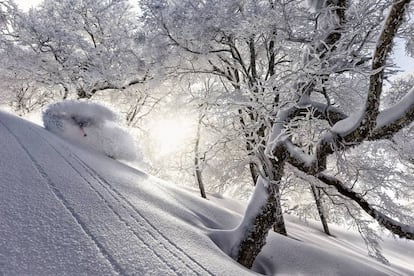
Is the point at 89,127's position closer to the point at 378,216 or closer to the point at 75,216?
the point at 75,216

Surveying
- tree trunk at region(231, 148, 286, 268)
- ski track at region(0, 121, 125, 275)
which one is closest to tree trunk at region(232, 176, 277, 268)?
tree trunk at region(231, 148, 286, 268)

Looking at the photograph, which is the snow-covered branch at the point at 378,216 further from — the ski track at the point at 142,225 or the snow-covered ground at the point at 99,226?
the ski track at the point at 142,225

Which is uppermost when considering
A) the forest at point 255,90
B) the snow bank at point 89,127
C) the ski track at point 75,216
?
the forest at point 255,90

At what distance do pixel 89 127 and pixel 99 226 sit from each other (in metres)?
3.88

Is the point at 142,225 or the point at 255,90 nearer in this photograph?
the point at 142,225

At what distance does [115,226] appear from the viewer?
9.06 ft

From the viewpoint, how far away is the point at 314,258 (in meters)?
4.83

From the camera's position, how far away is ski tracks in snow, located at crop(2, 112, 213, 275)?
2.32 meters

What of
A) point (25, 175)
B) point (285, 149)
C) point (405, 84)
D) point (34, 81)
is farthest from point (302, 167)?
point (34, 81)

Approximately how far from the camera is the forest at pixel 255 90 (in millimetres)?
3932

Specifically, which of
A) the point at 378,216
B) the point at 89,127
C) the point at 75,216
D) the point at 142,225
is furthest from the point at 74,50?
the point at 378,216

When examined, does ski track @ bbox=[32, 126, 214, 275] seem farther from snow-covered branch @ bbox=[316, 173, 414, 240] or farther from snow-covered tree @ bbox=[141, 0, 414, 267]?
snow-covered branch @ bbox=[316, 173, 414, 240]

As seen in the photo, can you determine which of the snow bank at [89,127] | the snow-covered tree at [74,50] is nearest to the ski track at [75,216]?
the snow bank at [89,127]

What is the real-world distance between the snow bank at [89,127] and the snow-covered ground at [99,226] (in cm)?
68
